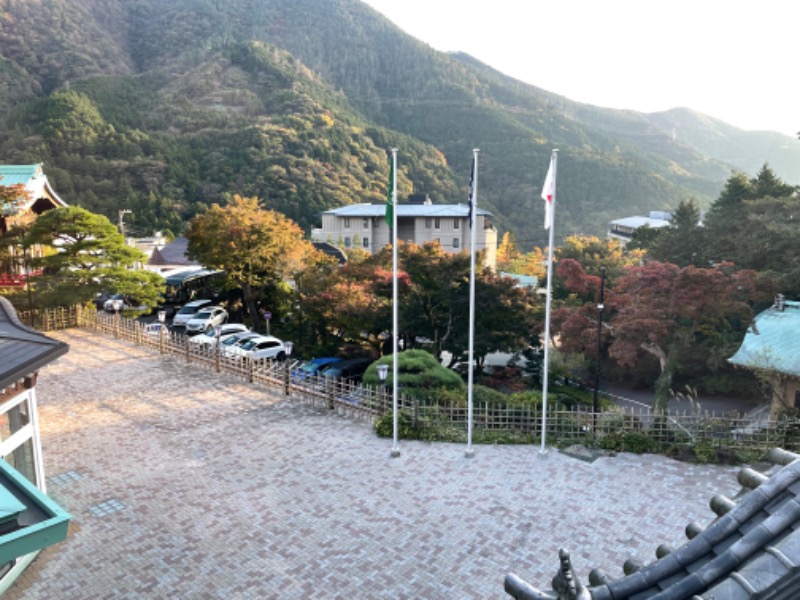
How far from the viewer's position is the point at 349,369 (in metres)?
20.2

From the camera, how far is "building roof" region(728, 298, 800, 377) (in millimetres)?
14125


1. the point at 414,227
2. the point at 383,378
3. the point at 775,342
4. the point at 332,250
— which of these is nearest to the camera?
the point at 383,378

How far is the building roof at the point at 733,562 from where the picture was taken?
2771 millimetres

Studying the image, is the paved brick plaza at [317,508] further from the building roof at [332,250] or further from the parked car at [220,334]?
the building roof at [332,250]

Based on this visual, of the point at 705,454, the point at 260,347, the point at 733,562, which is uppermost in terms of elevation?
the point at 733,562

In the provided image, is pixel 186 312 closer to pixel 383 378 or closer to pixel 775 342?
pixel 383 378

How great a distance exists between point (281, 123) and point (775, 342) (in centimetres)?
6086

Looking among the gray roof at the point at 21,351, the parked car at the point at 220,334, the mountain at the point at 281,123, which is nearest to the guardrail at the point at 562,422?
the parked car at the point at 220,334

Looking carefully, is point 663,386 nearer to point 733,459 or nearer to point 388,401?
point 733,459

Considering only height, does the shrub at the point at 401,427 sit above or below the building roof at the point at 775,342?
below

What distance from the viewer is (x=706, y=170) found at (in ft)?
349

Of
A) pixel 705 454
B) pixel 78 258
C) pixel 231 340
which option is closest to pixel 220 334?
pixel 231 340

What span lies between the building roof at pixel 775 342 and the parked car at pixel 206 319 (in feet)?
66.7

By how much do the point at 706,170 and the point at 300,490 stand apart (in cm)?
11554
